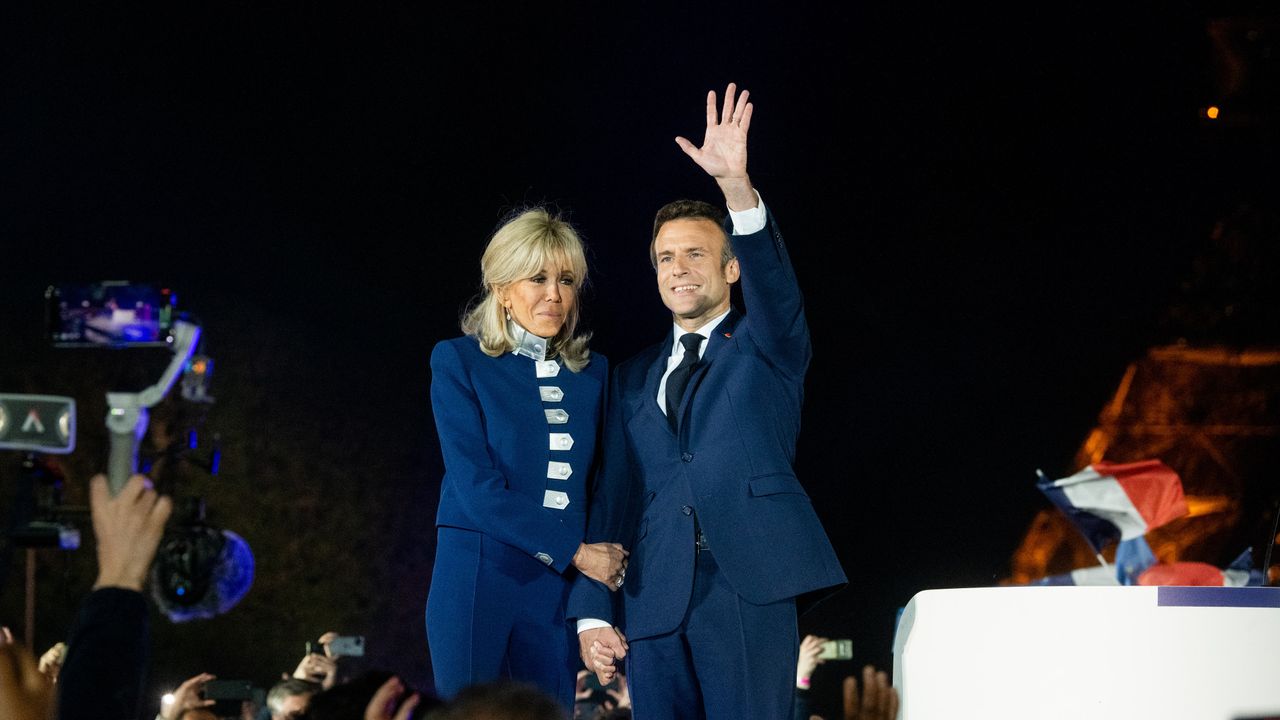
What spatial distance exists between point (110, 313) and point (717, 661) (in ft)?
13.9

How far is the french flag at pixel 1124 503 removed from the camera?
18.5ft

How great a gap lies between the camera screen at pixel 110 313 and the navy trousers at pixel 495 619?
3.72m

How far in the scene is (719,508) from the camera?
211 centimetres

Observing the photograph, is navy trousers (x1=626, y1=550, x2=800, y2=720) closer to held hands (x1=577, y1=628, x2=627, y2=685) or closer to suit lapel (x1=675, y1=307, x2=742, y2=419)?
held hands (x1=577, y1=628, x2=627, y2=685)

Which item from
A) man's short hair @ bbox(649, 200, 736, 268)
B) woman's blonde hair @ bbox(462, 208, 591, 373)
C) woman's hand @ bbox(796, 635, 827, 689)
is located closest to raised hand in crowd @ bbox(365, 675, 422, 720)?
woman's blonde hair @ bbox(462, 208, 591, 373)

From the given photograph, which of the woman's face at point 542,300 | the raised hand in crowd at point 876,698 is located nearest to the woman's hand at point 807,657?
the woman's face at point 542,300

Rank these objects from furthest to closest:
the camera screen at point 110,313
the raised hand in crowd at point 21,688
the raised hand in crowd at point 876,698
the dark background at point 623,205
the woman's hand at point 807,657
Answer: the camera screen at point 110,313 → the dark background at point 623,205 → the woman's hand at point 807,657 → the raised hand in crowd at point 876,698 → the raised hand in crowd at point 21,688

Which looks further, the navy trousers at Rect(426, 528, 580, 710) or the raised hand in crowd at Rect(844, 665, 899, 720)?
the navy trousers at Rect(426, 528, 580, 710)

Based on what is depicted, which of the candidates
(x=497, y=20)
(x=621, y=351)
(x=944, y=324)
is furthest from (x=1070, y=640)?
(x=497, y=20)

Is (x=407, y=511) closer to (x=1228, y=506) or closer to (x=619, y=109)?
(x=619, y=109)

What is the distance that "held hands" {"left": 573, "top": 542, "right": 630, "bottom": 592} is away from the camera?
85.5 inches

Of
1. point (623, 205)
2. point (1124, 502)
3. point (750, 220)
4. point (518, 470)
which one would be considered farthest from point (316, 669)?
point (1124, 502)

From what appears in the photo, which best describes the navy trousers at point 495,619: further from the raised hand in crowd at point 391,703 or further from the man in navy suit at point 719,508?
the raised hand in crowd at point 391,703

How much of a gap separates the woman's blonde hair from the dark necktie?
20 cm
